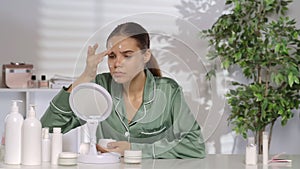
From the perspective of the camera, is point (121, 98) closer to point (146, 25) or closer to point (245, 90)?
point (146, 25)

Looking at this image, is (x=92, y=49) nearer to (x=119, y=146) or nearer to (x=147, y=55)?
(x=147, y=55)

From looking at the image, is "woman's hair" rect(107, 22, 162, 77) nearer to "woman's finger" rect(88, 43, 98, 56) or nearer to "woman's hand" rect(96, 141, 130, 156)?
"woman's finger" rect(88, 43, 98, 56)

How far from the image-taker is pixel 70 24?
3643 millimetres

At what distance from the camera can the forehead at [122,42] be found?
188 cm

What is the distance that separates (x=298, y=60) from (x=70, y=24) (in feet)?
5.17

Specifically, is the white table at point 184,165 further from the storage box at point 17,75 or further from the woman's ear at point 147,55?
the storage box at point 17,75

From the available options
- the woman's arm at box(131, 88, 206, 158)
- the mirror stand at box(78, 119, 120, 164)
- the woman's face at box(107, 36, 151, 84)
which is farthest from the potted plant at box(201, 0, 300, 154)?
the mirror stand at box(78, 119, 120, 164)

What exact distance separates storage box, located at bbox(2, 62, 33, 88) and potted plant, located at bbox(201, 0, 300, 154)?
4.00ft

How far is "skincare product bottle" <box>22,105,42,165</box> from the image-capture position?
173 cm

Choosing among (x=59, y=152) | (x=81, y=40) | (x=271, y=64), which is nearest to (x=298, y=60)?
(x=271, y=64)

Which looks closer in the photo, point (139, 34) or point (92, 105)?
point (92, 105)

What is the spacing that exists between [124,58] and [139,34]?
12 centimetres

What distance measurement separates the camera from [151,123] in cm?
192

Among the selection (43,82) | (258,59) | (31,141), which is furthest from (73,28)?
(31,141)
